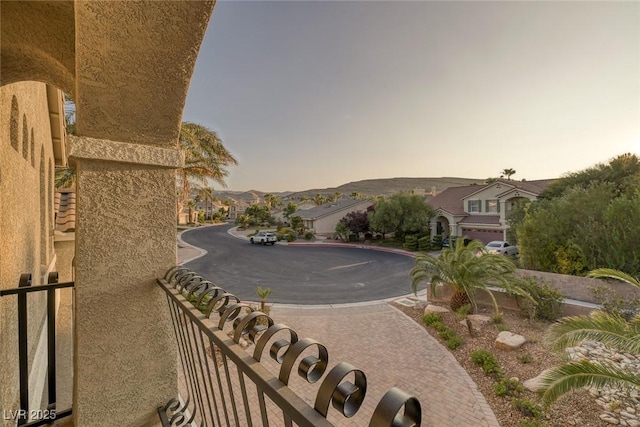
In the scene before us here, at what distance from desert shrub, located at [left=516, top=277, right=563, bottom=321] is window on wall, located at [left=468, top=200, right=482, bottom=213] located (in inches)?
767

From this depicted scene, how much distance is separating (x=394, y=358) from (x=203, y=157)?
1763cm

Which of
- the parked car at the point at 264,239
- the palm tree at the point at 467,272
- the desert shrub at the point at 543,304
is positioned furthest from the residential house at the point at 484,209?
the parked car at the point at 264,239

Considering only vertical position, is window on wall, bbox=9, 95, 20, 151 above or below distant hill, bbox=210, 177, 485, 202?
below

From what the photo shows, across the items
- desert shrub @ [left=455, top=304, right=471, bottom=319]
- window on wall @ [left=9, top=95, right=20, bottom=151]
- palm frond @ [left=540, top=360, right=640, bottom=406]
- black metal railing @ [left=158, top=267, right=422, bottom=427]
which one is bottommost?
desert shrub @ [left=455, top=304, right=471, bottom=319]

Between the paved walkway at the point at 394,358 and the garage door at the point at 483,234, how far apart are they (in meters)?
18.7

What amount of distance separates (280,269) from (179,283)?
16.8m

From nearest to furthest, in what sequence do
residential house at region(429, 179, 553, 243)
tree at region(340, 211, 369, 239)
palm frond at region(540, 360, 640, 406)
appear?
1. palm frond at region(540, 360, 640, 406)
2. residential house at region(429, 179, 553, 243)
3. tree at region(340, 211, 369, 239)

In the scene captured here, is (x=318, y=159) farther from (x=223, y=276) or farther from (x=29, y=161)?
(x=29, y=161)

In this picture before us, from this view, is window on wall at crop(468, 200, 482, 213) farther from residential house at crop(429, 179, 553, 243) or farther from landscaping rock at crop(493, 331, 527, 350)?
landscaping rock at crop(493, 331, 527, 350)

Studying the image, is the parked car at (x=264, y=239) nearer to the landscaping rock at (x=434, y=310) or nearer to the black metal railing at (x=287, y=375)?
the landscaping rock at (x=434, y=310)

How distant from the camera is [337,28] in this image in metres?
11.4

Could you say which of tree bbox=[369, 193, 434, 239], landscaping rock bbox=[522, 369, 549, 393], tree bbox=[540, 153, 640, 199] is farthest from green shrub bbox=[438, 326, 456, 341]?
A: tree bbox=[369, 193, 434, 239]

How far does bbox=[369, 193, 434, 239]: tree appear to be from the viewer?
27.0 meters

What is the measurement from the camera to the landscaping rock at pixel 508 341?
23.0 ft
